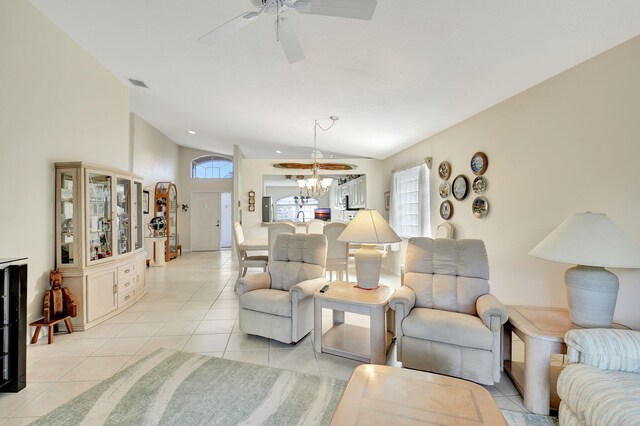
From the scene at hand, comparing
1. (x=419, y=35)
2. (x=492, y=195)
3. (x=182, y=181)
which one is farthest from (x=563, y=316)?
(x=182, y=181)

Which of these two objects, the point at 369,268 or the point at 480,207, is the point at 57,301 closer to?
the point at 369,268

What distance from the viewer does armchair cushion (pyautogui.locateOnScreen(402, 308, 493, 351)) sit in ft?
6.33

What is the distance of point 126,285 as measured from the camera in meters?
3.72

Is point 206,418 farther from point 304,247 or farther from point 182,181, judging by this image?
point 182,181

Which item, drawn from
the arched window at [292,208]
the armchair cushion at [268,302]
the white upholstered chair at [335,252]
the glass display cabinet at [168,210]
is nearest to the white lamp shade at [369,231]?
the armchair cushion at [268,302]

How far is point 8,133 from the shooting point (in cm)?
248

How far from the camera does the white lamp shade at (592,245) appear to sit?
5.42 feet

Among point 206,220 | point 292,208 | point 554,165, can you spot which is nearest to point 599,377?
point 554,165

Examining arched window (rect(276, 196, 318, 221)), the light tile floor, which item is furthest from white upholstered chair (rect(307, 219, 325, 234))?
arched window (rect(276, 196, 318, 221))

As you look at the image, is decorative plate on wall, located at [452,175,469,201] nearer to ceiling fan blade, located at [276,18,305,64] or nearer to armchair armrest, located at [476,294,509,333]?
armchair armrest, located at [476,294,509,333]

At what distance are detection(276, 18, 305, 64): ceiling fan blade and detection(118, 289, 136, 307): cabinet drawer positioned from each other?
139 inches

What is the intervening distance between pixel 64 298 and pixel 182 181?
6455 millimetres

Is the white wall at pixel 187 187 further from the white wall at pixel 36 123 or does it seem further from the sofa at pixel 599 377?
the sofa at pixel 599 377

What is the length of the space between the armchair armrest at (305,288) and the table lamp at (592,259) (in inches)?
71.2
